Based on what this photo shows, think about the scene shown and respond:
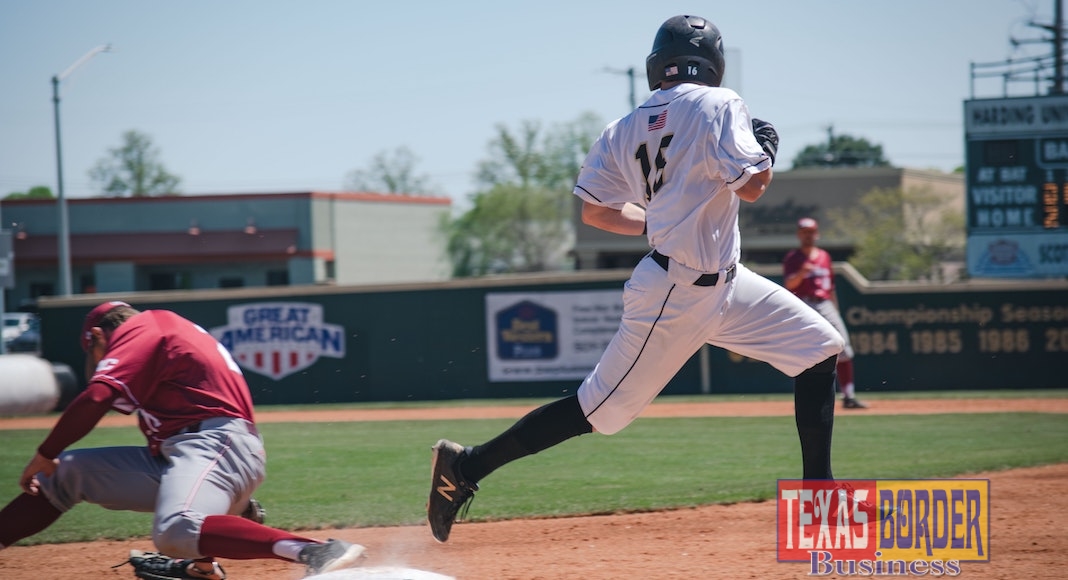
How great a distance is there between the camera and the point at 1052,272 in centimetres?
1900

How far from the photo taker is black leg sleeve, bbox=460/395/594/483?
4.74m

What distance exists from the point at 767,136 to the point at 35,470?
133 inches

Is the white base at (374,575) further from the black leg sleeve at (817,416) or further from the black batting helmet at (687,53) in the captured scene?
the black batting helmet at (687,53)

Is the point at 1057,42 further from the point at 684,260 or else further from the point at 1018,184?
the point at 684,260

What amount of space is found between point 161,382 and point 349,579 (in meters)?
1.27

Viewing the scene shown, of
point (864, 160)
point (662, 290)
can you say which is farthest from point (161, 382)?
point (864, 160)

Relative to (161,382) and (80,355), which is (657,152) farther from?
(80,355)

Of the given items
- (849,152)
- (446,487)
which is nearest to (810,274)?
(446,487)

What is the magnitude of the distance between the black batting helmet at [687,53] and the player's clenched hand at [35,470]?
3078mm

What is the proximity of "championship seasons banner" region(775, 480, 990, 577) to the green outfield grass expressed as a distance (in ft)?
4.01

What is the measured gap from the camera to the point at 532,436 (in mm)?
4781

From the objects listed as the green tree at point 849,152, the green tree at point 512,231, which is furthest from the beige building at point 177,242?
the green tree at point 849,152

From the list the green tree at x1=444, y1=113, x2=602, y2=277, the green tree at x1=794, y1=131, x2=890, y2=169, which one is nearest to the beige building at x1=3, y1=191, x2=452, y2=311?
the green tree at x1=444, y1=113, x2=602, y2=277

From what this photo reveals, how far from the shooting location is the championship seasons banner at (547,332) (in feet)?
57.2
